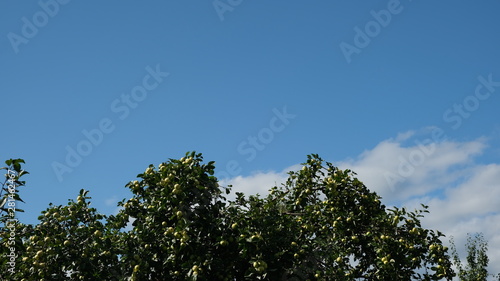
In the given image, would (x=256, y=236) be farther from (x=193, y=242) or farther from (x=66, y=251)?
(x=66, y=251)

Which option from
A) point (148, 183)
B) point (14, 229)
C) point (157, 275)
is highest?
point (148, 183)

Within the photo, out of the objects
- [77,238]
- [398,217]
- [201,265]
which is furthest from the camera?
[398,217]

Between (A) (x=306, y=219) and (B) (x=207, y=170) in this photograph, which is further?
(A) (x=306, y=219)

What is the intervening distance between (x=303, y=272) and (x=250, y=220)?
114 centimetres

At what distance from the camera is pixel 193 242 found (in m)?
7.76

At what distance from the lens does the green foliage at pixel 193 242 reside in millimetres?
7707

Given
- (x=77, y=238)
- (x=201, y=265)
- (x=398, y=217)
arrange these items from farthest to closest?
(x=398, y=217)
(x=77, y=238)
(x=201, y=265)

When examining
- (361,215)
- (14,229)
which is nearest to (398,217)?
(361,215)

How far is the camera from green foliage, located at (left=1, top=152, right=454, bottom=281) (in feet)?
25.3

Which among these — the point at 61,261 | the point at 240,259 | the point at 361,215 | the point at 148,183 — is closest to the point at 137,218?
the point at 148,183

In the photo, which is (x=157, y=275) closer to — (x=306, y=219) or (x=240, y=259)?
(x=240, y=259)

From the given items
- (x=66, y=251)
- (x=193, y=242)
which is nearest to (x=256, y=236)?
(x=193, y=242)

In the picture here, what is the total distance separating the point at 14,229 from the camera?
8.21 metres

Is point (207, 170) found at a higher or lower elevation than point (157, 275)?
higher
